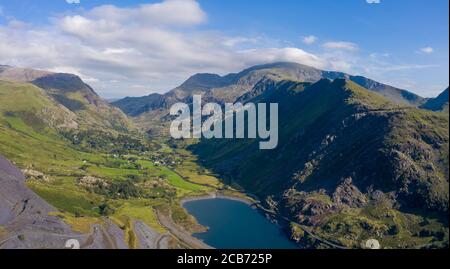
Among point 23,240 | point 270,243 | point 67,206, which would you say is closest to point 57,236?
point 23,240
